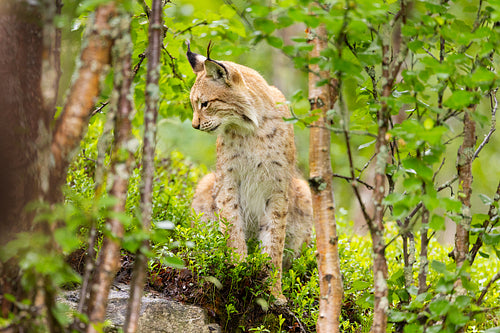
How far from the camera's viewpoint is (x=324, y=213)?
114 inches

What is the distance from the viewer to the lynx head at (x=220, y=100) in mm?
4766

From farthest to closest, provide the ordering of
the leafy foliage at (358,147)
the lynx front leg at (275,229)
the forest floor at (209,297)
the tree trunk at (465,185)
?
the lynx front leg at (275,229), the forest floor at (209,297), the tree trunk at (465,185), the leafy foliage at (358,147)

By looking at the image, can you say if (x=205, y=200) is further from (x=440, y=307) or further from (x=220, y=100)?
(x=440, y=307)

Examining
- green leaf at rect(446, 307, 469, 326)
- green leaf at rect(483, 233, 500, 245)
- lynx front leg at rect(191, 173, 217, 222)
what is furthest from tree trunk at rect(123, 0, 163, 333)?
lynx front leg at rect(191, 173, 217, 222)

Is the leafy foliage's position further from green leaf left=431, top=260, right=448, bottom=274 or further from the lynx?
the lynx

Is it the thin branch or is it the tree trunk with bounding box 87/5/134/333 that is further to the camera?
the thin branch

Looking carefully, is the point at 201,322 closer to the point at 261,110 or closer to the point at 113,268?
the point at 113,268

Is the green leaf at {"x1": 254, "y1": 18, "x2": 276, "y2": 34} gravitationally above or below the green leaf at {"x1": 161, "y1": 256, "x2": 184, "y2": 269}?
above

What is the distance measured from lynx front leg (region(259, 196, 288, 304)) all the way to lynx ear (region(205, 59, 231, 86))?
124 centimetres

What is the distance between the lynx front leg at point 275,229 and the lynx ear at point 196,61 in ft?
4.67

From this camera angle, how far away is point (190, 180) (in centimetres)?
659

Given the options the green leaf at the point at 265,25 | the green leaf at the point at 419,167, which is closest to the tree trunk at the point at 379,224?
the green leaf at the point at 419,167

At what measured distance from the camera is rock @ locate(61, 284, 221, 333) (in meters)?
3.67

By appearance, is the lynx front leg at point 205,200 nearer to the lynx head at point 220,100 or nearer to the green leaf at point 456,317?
the lynx head at point 220,100
